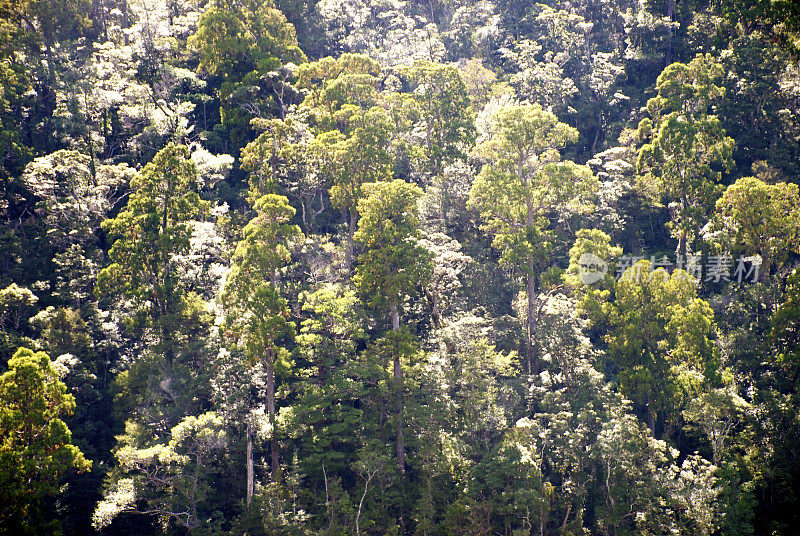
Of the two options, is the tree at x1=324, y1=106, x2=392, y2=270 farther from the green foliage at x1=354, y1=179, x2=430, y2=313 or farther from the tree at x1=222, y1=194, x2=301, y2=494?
the tree at x1=222, y1=194, x2=301, y2=494

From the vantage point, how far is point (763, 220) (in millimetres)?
27562

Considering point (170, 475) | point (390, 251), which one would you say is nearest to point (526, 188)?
point (390, 251)

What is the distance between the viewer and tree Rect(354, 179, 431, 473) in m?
26.6

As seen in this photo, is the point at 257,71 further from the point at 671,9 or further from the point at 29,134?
the point at 671,9

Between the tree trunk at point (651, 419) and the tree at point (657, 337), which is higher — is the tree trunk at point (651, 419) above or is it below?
below

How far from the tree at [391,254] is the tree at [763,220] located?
13.1 metres

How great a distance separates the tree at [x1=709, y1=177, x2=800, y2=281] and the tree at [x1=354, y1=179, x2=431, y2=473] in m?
13.1

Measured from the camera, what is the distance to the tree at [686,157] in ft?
99.6

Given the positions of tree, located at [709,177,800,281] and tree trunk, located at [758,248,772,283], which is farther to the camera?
tree trunk, located at [758,248,772,283]

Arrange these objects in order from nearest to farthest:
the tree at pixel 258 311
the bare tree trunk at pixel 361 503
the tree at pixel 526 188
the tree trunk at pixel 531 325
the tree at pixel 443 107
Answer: the bare tree trunk at pixel 361 503 < the tree at pixel 258 311 < the tree trunk at pixel 531 325 < the tree at pixel 526 188 < the tree at pixel 443 107

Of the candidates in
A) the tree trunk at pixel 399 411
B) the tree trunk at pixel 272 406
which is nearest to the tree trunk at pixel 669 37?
the tree trunk at pixel 399 411

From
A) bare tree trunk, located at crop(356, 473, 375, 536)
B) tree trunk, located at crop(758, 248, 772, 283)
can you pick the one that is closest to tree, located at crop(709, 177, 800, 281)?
tree trunk, located at crop(758, 248, 772, 283)

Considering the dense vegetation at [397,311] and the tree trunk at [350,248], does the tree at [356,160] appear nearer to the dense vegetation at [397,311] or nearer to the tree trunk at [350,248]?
the tree trunk at [350,248]

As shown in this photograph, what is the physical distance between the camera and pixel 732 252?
1131 inches
